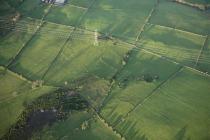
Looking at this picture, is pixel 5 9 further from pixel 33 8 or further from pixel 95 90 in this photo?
pixel 95 90

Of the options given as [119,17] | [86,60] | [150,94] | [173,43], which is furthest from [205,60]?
[86,60]

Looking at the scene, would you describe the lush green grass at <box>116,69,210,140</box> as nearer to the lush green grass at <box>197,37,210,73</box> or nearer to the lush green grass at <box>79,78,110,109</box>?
the lush green grass at <box>197,37,210,73</box>

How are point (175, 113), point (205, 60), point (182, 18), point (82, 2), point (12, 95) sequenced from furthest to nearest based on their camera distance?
1. point (82, 2)
2. point (182, 18)
3. point (205, 60)
4. point (12, 95)
5. point (175, 113)

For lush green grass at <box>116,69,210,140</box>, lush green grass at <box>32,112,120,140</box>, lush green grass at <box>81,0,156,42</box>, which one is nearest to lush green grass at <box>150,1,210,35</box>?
lush green grass at <box>81,0,156,42</box>

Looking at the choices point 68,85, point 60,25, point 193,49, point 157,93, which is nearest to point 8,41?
point 60,25

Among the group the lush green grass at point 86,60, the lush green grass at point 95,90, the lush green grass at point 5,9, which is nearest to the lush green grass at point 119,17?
the lush green grass at point 86,60
